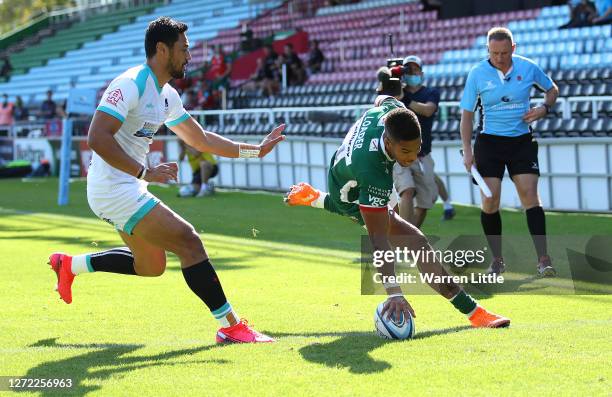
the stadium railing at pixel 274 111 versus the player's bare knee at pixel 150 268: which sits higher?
the stadium railing at pixel 274 111

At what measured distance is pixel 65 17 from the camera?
51.8 metres

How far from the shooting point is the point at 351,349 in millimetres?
6348

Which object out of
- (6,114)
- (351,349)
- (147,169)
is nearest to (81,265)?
(147,169)

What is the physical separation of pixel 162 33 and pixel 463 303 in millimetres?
2632

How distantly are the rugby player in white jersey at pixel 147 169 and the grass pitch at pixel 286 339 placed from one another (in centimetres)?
39

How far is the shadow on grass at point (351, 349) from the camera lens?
585 centimetres

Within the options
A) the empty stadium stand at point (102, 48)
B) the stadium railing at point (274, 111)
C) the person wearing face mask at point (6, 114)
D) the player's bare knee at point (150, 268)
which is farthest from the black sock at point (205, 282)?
the person wearing face mask at point (6, 114)

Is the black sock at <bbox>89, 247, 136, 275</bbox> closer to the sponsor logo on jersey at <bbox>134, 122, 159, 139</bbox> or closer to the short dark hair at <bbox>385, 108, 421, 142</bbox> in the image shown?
the sponsor logo on jersey at <bbox>134, 122, 159, 139</bbox>

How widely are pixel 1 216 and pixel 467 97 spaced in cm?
1108

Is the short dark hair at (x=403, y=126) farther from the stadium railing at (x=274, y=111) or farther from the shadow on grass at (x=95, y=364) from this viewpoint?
the stadium railing at (x=274, y=111)

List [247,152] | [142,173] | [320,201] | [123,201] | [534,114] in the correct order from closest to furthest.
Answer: [142,173]
[123,201]
[247,152]
[320,201]
[534,114]

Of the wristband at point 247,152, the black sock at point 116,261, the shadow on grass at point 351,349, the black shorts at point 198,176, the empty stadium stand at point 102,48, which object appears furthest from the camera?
the empty stadium stand at point 102,48

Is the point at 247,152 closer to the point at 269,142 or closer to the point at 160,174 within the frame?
the point at 269,142

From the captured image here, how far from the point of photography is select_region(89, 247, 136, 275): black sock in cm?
733
